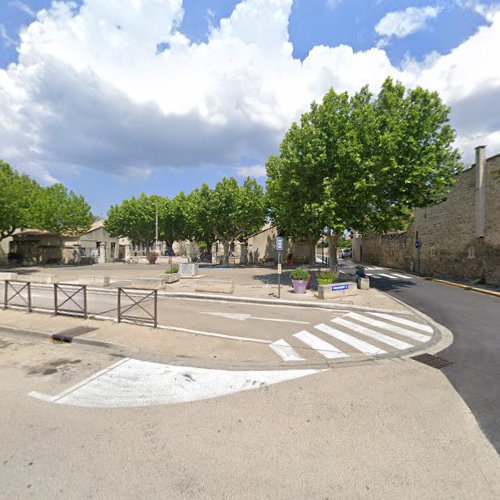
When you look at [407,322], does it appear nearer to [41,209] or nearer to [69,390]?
[69,390]

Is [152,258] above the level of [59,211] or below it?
below

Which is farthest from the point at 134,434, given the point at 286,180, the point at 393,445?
the point at 286,180

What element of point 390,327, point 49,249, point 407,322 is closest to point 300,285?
point 407,322

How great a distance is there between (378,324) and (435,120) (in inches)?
470

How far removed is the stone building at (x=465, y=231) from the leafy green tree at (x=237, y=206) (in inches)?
588

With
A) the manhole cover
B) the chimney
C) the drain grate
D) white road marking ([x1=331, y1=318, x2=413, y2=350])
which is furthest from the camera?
the chimney

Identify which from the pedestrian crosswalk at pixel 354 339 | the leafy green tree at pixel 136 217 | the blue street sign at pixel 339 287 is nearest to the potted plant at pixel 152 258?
the leafy green tree at pixel 136 217

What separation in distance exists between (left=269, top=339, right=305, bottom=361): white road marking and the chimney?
667 inches

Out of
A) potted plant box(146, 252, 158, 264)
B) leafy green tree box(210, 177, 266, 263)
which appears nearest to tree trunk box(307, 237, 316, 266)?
leafy green tree box(210, 177, 266, 263)

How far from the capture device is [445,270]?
19797 millimetres

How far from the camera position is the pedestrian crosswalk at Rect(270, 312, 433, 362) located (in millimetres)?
5980

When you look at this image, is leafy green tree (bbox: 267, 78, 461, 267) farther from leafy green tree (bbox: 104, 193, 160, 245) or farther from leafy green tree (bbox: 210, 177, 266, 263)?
leafy green tree (bbox: 104, 193, 160, 245)

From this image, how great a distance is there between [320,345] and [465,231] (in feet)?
57.1

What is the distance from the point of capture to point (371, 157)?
1269 centimetres
